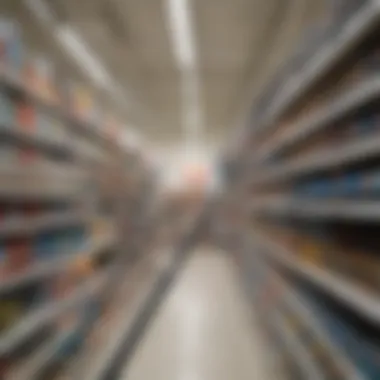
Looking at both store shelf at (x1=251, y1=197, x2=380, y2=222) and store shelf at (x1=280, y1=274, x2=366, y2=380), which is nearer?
store shelf at (x1=251, y1=197, x2=380, y2=222)

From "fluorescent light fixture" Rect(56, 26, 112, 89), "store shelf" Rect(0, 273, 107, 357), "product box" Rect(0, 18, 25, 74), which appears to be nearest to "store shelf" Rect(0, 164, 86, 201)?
"product box" Rect(0, 18, 25, 74)

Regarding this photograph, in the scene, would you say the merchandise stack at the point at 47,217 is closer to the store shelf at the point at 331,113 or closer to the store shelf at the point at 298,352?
the store shelf at the point at 298,352

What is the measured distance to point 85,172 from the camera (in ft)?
11.2

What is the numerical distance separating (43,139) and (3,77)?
0.58 meters

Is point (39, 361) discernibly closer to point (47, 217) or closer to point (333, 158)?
point (47, 217)

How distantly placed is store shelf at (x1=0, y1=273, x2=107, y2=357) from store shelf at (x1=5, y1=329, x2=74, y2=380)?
124 mm

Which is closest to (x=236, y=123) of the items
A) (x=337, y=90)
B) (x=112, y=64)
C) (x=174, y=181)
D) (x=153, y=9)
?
(x=174, y=181)

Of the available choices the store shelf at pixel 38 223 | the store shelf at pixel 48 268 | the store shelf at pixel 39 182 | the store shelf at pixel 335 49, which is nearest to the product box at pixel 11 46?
the store shelf at pixel 39 182

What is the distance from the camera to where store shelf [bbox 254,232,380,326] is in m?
1.38

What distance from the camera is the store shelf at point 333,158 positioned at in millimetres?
1493

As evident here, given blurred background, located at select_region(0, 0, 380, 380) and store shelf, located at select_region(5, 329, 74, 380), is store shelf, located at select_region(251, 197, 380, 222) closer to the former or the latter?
blurred background, located at select_region(0, 0, 380, 380)

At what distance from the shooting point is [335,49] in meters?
1.80

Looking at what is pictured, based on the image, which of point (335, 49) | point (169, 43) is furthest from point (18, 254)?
point (169, 43)

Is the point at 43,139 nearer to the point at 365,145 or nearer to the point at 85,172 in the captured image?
the point at 85,172
